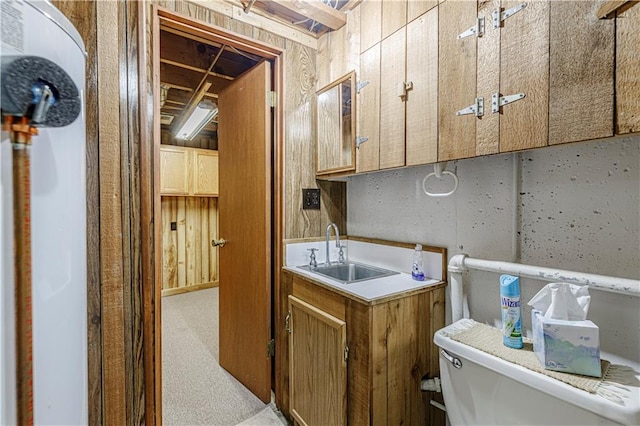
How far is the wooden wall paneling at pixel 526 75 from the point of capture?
0.88 metres

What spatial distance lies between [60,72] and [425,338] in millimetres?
1477

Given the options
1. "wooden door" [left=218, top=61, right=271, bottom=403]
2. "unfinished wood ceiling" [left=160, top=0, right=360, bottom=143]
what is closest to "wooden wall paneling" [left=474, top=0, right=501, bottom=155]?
"unfinished wood ceiling" [left=160, top=0, right=360, bottom=143]

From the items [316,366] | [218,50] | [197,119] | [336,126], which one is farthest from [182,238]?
[316,366]

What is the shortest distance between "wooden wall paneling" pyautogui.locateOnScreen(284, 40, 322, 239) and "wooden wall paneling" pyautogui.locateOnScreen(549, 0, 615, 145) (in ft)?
4.26

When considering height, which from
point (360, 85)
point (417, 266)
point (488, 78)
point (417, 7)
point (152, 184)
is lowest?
point (417, 266)

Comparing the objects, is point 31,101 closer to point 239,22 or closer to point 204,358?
point 239,22

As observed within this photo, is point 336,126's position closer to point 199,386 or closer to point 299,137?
point 299,137

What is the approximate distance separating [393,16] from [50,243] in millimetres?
1506

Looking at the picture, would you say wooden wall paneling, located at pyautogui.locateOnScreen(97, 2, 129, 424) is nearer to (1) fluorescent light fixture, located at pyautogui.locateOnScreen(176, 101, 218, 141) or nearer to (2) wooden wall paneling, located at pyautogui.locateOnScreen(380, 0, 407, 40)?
(2) wooden wall paneling, located at pyautogui.locateOnScreen(380, 0, 407, 40)

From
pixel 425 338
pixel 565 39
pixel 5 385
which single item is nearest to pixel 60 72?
pixel 5 385

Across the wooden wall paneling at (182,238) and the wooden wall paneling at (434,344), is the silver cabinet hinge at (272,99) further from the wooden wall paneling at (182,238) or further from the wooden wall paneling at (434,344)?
the wooden wall paneling at (182,238)

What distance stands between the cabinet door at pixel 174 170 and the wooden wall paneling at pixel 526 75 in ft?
13.0

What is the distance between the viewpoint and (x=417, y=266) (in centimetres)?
148

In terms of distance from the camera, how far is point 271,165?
1887 mm
